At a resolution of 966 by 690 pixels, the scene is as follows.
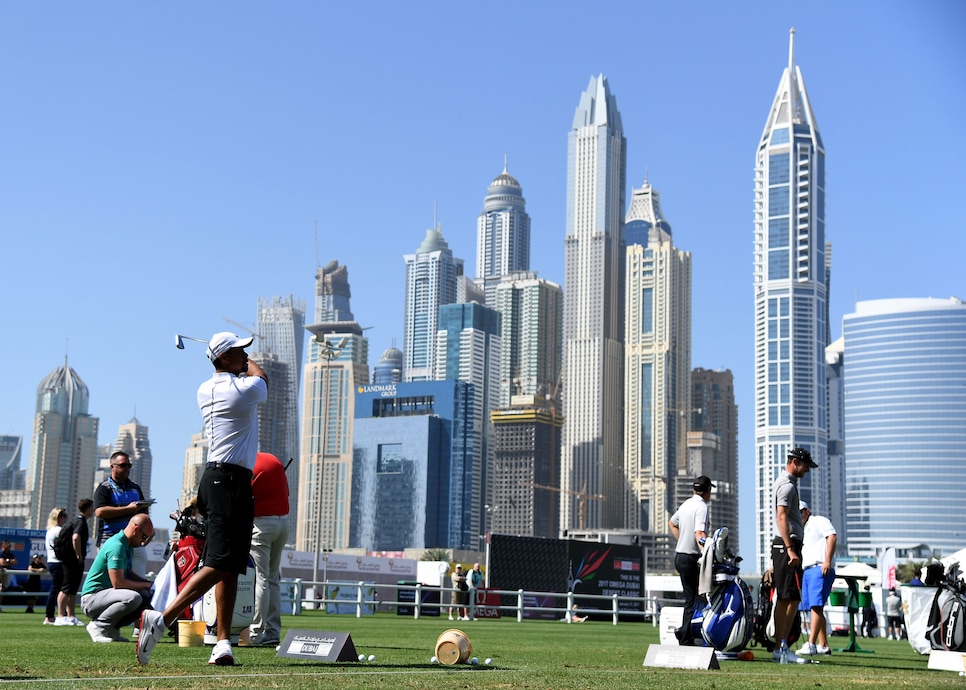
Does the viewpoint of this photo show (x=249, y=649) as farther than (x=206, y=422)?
Yes

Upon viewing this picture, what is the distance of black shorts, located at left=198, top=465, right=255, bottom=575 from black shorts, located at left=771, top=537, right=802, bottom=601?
4.94m

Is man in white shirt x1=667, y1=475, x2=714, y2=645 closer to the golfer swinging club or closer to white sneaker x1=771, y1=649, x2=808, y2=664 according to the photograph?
white sneaker x1=771, y1=649, x2=808, y2=664

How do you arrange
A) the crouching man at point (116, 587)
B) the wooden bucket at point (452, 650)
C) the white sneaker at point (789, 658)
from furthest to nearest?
1. the white sneaker at point (789, 658)
2. the crouching man at point (116, 587)
3. the wooden bucket at point (452, 650)

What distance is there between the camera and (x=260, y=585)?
9773 mm

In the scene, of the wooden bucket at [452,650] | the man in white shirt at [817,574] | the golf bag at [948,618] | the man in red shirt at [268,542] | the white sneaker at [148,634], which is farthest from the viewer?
the man in white shirt at [817,574]

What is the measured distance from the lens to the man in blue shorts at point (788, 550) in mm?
10531

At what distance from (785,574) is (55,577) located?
7913mm

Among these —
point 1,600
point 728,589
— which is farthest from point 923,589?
point 1,600

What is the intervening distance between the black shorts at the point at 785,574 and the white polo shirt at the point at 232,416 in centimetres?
493

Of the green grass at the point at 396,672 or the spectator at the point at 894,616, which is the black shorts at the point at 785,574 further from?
the spectator at the point at 894,616

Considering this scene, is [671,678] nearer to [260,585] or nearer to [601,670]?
[601,670]

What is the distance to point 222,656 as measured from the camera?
7.18m

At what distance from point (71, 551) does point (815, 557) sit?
24.9ft

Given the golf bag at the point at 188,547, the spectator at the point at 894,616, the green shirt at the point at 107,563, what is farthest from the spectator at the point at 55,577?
the spectator at the point at 894,616
